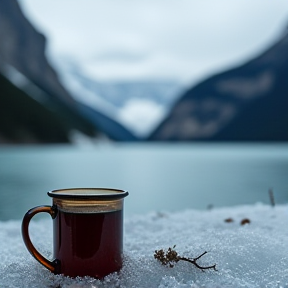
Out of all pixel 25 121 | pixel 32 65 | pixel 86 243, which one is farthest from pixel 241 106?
pixel 86 243

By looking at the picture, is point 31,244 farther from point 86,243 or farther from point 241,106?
point 241,106

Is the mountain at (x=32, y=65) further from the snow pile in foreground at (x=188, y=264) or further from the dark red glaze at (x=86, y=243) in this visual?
the dark red glaze at (x=86, y=243)

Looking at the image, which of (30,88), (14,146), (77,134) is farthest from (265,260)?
(30,88)

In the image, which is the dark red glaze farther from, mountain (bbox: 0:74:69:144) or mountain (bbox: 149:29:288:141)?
mountain (bbox: 149:29:288:141)

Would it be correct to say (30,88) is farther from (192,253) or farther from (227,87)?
(192,253)

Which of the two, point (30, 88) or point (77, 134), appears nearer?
point (77, 134)
